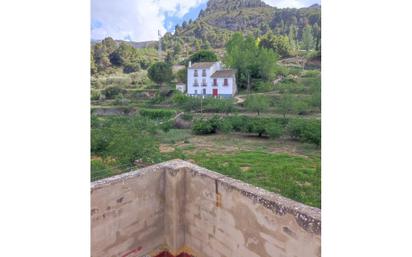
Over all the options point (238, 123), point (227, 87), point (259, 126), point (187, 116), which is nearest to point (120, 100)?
point (187, 116)

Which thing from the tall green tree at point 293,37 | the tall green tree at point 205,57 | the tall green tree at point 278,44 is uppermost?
the tall green tree at point 293,37

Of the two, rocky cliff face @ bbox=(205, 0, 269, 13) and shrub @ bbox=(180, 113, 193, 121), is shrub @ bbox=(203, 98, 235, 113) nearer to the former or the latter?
shrub @ bbox=(180, 113, 193, 121)

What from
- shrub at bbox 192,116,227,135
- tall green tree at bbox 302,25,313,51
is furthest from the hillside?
shrub at bbox 192,116,227,135

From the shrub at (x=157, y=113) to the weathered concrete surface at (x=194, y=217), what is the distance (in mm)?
13334

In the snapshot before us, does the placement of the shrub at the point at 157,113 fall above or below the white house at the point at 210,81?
below

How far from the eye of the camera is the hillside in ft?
119

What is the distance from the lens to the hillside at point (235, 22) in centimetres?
3639

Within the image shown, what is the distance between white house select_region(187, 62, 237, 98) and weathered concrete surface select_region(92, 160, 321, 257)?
1663cm

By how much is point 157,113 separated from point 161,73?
6841 millimetres

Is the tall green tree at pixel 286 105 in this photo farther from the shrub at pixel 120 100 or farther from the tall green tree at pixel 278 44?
the tall green tree at pixel 278 44

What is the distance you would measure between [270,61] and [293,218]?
Result: 1914cm

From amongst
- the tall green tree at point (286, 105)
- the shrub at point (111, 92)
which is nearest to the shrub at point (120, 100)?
the shrub at point (111, 92)
